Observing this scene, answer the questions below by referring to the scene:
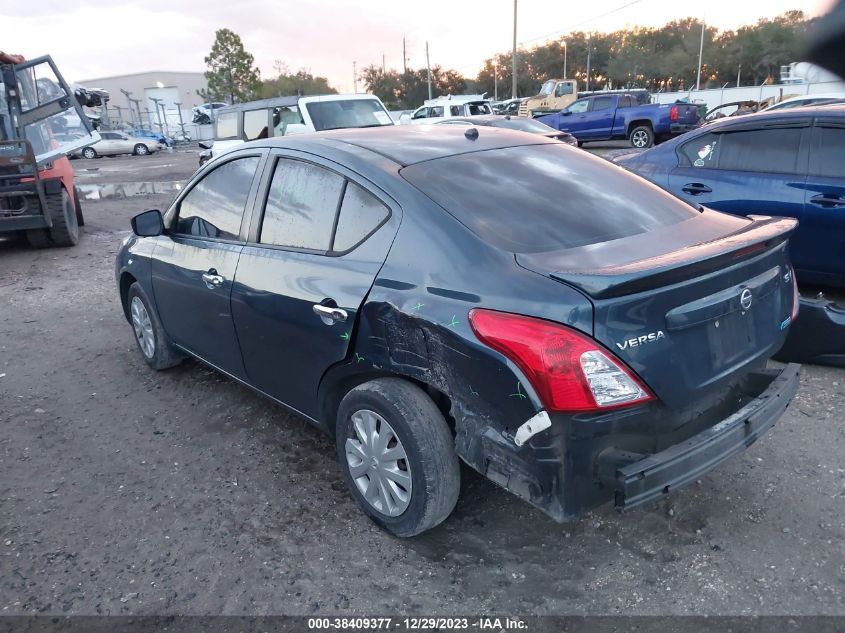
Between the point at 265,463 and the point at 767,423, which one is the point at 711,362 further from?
the point at 265,463

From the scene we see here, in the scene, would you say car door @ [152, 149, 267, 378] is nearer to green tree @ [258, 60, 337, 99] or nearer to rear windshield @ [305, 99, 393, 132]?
rear windshield @ [305, 99, 393, 132]

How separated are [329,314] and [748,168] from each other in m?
4.18

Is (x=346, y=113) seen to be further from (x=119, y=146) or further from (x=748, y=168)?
(x=119, y=146)

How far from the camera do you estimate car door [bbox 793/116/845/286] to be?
4766 mm

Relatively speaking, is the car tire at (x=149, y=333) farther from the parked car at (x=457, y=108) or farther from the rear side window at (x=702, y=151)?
the parked car at (x=457, y=108)

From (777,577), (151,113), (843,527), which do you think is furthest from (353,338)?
(151,113)

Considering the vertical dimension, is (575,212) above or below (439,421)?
above

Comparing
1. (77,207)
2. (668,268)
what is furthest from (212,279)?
(77,207)

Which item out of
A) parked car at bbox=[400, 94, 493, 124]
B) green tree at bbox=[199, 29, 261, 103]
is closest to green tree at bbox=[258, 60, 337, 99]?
green tree at bbox=[199, 29, 261, 103]

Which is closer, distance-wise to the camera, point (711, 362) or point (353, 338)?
point (711, 362)

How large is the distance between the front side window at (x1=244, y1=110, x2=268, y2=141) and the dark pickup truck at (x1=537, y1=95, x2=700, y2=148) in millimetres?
11451

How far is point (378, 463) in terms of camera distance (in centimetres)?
274

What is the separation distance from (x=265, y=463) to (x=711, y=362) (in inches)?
90.6

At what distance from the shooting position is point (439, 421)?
2529 millimetres
